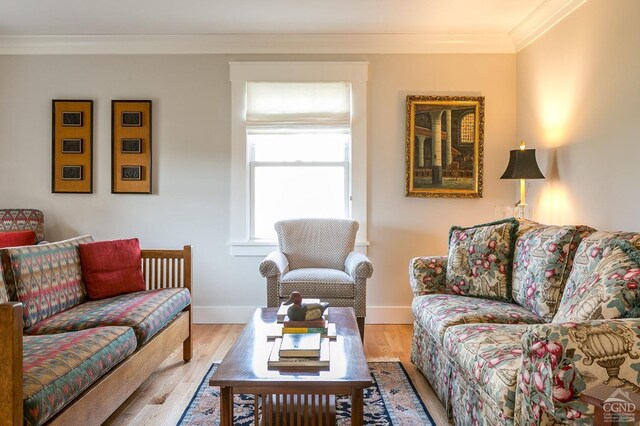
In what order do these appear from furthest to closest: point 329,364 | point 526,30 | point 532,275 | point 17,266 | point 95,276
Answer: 1. point 526,30
2. point 95,276
3. point 532,275
4. point 17,266
5. point 329,364

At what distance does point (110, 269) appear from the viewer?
2873mm

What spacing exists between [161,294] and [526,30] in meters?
3.49

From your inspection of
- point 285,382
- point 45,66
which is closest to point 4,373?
point 285,382

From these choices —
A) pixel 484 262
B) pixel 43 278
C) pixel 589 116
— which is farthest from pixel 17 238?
pixel 589 116

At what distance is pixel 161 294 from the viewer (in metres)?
2.91

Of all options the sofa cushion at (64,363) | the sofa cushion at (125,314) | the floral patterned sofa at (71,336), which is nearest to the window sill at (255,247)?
the floral patterned sofa at (71,336)

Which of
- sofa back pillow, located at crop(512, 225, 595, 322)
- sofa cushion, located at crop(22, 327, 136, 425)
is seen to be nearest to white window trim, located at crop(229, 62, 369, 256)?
sofa back pillow, located at crop(512, 225, 595, 322)

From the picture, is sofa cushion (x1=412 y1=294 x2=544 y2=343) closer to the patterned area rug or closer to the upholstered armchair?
the patterned area rug

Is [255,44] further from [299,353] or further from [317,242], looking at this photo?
[299,353]

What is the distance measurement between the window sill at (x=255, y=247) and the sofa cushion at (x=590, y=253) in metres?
2.15

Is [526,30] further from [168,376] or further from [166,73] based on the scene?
[168,376]

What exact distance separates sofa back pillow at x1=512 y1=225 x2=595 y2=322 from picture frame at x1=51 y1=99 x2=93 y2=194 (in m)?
3.64

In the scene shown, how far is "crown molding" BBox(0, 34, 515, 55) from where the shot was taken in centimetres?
409

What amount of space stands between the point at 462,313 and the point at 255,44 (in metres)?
2.97
